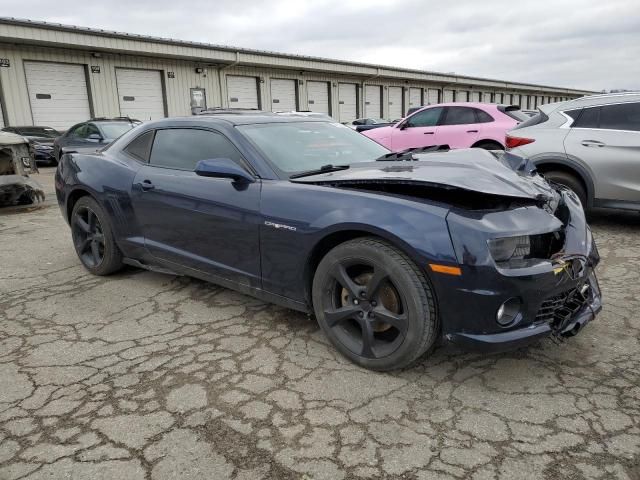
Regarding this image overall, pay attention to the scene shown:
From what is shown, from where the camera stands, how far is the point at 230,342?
3115 mm

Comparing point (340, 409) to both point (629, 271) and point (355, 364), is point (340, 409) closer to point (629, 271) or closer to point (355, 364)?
point (355, 364)

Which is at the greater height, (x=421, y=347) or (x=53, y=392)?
(x=421, y=347)

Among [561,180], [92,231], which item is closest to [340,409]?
[92,231]

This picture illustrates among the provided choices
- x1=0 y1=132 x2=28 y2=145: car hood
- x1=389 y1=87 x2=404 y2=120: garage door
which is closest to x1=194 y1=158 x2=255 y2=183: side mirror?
x1=0 y1=132 x2=28 y2=145: car hood

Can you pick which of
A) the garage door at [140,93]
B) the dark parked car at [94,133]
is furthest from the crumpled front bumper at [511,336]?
the garage door at [140,93]

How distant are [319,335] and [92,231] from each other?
252 centimetres

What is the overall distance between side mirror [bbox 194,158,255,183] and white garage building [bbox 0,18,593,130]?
16352 mm

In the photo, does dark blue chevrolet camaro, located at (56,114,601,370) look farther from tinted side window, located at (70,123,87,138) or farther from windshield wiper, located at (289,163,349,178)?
tinted side window, located at (70,123,87,138)

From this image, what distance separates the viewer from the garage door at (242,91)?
23297mm

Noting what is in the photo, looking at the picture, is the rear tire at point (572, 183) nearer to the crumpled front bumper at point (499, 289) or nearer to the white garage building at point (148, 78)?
the crumpled front bumper at point (499, 289)

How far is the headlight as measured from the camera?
7.59 ft

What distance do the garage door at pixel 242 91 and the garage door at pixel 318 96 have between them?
12.4ft

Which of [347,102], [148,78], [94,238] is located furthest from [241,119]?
[347,102]

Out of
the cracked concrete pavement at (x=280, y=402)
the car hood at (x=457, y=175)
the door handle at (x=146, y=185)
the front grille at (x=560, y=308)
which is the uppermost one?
the car hood at (x=457, y=175)
